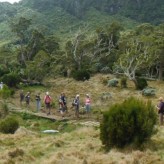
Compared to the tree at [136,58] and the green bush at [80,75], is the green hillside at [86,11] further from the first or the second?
the tree at [136,58]

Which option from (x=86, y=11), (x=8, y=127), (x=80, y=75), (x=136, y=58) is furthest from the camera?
(x=86, y=11)

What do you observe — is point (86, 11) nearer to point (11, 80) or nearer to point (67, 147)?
point (11, 80)

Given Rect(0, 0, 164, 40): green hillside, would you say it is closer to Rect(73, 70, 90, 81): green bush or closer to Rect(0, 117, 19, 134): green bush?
Rect(73, 70, 90, 81): green bush

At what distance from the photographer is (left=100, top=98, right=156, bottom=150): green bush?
12781 mm

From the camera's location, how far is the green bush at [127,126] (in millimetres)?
12781

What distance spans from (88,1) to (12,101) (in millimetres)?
114067

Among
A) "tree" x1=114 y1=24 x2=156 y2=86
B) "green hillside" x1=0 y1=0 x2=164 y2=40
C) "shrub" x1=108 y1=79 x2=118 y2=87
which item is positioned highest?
"green hillside" x1=0 y1=0 x2=164 y2=40

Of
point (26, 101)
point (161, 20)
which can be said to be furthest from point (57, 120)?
point (161, 20)

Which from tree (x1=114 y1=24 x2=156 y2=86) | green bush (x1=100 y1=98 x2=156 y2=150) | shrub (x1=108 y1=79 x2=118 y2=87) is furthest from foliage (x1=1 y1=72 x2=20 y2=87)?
green bush (x1=100 y1=98 x2=156 y2=150)

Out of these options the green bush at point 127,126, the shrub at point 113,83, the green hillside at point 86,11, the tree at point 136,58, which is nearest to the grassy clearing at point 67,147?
the green bush at point 127,126

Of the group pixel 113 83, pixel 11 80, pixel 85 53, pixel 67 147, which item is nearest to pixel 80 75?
pixel 113 83

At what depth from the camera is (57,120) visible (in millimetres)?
24328

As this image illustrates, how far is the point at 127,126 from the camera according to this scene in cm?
1275

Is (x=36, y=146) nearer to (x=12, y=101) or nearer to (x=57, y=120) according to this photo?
(x=57, y=120)
